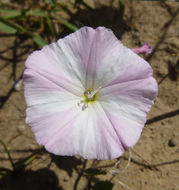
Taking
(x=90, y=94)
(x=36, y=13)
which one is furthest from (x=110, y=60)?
(x=36, y=13)

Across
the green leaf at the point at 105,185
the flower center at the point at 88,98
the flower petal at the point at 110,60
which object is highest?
the flower petal at the point at 110,60

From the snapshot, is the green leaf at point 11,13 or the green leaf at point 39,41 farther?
the green leaf at point 11,13

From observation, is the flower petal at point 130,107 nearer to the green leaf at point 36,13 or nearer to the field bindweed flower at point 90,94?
the field bindweed flower at point 90,94

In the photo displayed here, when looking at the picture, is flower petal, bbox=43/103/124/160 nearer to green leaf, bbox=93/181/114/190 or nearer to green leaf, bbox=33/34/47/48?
green leaf, bbox=93/181/114/190

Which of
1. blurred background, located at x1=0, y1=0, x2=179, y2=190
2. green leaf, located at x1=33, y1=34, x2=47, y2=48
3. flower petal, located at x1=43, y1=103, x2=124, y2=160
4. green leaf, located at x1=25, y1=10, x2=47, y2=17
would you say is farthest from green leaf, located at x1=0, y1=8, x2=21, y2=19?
flower petal, located at x1=43, y1=103, x2=124, y2=160

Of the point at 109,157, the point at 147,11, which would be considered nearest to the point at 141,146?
the point at 109,157

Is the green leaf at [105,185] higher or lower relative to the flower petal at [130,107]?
lower

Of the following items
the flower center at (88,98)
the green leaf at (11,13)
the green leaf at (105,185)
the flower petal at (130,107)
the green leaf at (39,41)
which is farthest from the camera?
the green leaf at (11,13)

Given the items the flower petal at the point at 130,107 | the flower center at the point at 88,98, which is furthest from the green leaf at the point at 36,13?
the flower petal at the point at 130,107
